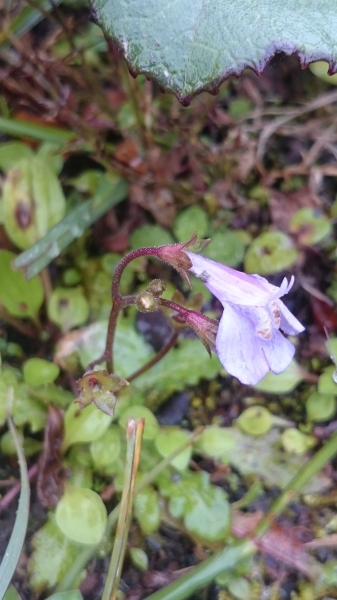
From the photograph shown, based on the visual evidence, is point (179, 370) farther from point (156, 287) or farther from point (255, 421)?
point (156, 287)

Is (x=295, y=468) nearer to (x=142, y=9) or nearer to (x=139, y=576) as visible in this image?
(x=139, y=576)

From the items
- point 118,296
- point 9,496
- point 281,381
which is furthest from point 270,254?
point 9,496

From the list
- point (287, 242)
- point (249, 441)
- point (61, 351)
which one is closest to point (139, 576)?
point (249, 441)

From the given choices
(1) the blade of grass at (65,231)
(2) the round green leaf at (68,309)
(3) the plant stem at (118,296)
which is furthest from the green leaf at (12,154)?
(3) the plant stem at (118,296)

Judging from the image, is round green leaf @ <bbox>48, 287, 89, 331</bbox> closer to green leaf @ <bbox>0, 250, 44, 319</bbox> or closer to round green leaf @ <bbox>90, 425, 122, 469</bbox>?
green leaf @ <bbox>0, 250, 44, 319</bbox>

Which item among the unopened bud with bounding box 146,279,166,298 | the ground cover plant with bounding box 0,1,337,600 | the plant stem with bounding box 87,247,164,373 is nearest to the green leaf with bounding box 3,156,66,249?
the ground cover plant with bounding box 0,1,337,600

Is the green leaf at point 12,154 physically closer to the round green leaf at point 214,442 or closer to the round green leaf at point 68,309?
the round green leaf at point 68,309

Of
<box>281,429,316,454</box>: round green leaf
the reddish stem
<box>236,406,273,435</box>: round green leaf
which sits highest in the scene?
the reddish stem
